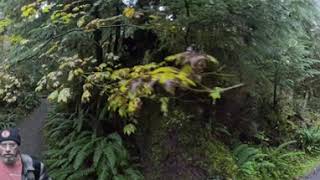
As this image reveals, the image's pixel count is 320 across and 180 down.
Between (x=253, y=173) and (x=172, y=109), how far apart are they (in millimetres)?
2269

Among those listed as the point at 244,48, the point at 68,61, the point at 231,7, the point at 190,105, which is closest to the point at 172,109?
the point at 190,105

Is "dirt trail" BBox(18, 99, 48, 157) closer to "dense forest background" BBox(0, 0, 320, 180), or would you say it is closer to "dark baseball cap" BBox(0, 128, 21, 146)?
"dense forest background" BBox(0, 0, 320, 180)

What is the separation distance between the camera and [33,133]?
39.8ft

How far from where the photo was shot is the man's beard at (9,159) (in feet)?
15.6

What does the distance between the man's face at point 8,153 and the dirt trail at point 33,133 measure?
684 centimetres

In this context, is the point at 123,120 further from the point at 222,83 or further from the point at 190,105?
the point at 222,83

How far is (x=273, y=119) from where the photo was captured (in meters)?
14.7

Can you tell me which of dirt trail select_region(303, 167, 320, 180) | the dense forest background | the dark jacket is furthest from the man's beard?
Result: dirt trail select_region(303, 167, 320, 180)

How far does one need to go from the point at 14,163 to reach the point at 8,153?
115 millimetres

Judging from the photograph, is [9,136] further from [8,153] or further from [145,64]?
[145,64]

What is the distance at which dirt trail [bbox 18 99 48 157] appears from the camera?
465 inches

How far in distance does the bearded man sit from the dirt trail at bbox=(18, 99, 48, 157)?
6.77 m

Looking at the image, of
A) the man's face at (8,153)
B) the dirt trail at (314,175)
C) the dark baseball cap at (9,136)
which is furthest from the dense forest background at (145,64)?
the man's face at (8,153)

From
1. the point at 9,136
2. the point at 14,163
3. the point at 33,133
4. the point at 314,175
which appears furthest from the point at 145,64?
the point at 314,175
